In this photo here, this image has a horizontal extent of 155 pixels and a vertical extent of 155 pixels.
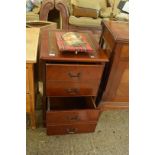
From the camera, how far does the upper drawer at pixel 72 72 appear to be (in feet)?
3.62

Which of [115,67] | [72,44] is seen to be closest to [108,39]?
[115,67]

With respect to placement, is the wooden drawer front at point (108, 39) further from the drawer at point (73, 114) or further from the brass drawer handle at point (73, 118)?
the brass drawer handle at point (73, 118)

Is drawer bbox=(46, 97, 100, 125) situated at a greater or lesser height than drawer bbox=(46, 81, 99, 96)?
lesser

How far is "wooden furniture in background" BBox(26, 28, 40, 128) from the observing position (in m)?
1.05

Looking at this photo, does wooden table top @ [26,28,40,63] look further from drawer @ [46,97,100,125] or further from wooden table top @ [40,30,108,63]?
drawer @ [46,97,100,125]

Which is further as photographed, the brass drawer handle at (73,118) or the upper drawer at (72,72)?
the brass drawer handle at (73,118)

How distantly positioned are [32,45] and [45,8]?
4.76ft

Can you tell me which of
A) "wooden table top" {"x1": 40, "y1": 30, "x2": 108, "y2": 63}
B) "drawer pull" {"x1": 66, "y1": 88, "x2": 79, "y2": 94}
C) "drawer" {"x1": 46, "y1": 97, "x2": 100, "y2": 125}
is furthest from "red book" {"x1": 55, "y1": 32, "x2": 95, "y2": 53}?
"drawer" {"x1": 46, "y1": 97, "x2": 100, "y2": 125}

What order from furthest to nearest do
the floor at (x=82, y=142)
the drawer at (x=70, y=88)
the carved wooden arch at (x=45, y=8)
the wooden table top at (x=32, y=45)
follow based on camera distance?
1. the carved wooden arch at (x=45, y=8)
2. the floor at (x=82, y=142)
3. the drawer at (x=70, y=88)
4. the wooden table top at (x=32, y=45)

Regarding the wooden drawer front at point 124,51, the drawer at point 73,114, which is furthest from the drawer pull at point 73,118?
the wooden drawer front at point 124,51

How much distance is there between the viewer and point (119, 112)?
169 cm

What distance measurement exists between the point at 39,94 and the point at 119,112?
707mm
